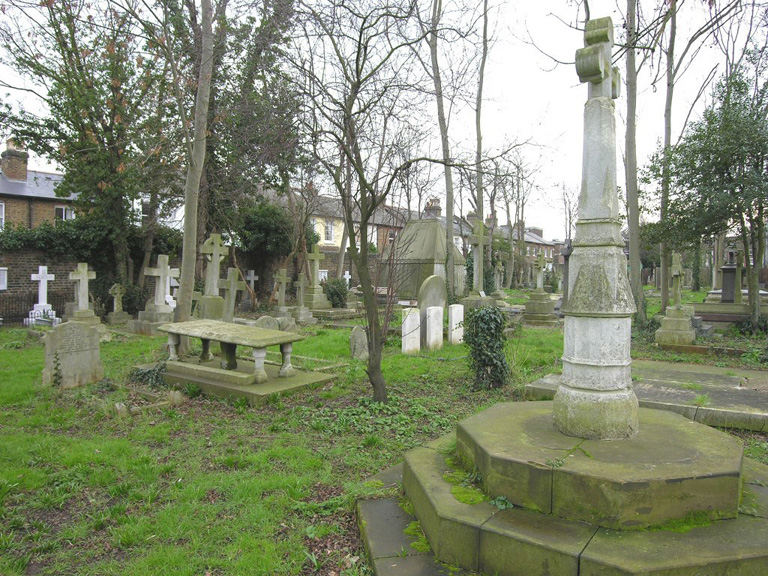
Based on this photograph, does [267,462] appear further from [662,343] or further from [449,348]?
[662,343]

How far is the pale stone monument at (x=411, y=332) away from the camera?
1055cm

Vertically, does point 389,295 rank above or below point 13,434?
above

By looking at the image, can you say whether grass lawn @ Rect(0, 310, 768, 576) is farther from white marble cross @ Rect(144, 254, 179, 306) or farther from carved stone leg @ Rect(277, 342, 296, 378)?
white marble cross @ Rect(144, 254, 179, 306)

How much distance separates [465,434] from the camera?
3.73 m

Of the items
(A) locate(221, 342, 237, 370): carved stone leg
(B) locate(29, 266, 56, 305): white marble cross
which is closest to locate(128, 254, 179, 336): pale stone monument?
(B) locate(29, 266, 56, 305): white marble cross

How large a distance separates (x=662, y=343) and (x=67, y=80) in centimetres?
1899

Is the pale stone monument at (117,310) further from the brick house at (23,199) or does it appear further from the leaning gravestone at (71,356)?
A: the brick house at (23,199)

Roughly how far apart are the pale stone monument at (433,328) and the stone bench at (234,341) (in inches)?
152

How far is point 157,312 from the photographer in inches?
577

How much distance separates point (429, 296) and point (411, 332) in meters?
1.78

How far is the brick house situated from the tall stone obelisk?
2608 cm

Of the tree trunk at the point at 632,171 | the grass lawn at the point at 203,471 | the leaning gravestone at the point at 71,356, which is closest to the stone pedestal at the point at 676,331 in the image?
the tree trunk at the point at 632,171

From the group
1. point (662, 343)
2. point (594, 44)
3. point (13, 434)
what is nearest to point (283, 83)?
point (594, 44)

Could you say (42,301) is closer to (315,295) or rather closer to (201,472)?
(315,295)
